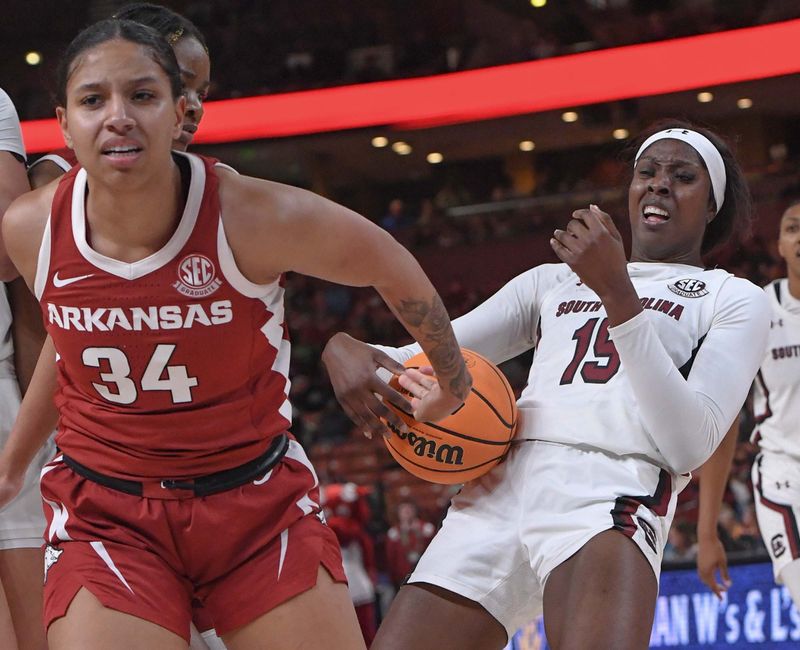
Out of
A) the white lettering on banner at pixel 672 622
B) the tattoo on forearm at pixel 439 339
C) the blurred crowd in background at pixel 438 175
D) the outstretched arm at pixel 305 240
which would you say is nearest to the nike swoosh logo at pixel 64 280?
the outstretched arm at pixel 305 240

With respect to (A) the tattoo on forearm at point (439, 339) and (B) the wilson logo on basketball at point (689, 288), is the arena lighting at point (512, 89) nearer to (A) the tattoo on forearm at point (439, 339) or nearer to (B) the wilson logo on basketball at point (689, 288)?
(B) the wilson logo on basketball at point (689, 288)

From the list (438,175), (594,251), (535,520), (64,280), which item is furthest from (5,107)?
(438,175)

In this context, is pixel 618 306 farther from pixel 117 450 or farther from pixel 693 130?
pixel 117 450

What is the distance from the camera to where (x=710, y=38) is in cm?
1256

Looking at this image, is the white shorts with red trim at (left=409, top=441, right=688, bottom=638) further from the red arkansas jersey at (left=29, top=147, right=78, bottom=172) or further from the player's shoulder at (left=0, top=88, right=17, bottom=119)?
the player's shoulder at (left=0, top=88, right=17, bottom=119)

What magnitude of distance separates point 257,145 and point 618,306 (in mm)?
13072

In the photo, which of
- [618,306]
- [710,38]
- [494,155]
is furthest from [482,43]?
[618,306]

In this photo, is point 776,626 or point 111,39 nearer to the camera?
point 111,39

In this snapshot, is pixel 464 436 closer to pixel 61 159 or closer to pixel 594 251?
pixel 594 251

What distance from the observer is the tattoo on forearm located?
2.57 metres

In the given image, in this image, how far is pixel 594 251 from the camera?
299cm

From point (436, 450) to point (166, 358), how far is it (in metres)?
0.95

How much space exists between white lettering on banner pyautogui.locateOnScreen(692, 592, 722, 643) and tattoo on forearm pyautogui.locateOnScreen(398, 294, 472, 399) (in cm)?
401

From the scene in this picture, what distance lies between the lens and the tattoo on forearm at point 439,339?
2.57m
